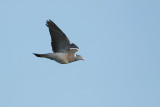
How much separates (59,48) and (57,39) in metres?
0.69

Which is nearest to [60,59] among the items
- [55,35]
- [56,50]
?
[56,50]

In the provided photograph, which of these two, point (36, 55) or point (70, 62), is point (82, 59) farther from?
point (36, 55)

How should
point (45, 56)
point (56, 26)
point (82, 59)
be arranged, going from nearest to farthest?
point (56, 26) → point (45, 56) → point (82, 59)

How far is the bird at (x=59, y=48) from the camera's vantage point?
Answer: 1463 centimetres

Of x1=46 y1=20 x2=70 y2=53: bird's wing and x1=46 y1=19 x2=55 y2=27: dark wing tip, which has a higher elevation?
x1=46 y1=19 x2=55 y2=27: dark wing tip

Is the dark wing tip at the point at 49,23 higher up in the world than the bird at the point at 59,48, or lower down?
higher up

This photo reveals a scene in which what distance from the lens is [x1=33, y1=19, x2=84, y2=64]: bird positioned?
14.6 meters

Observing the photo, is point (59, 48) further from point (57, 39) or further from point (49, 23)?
point (49, 23)

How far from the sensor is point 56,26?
1448 centimetres

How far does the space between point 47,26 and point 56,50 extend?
5.02 ft

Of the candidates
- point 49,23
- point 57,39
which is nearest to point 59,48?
point 57,39

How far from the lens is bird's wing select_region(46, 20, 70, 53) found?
1459 centimetres

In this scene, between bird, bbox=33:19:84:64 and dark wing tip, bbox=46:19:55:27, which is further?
bird, bbox=33:19:84:64

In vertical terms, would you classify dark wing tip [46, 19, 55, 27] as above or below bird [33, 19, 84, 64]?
above
